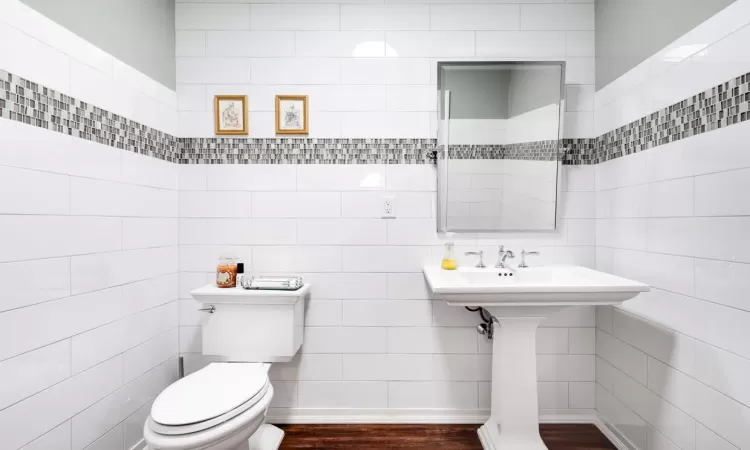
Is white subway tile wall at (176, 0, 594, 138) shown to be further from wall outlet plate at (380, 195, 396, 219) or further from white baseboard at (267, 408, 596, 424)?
white baseboard at (267, 408, 596, 424)

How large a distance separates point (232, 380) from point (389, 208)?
111 cm

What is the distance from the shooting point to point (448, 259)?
1.95 metres

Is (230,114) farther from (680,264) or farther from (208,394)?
(680,264)

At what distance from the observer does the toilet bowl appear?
122cm

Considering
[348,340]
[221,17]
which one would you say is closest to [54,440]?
[348,340]

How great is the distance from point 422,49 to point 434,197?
0.81 metres

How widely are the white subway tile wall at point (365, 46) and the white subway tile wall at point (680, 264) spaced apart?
0.52 m

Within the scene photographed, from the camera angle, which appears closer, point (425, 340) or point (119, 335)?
point (119, 335)

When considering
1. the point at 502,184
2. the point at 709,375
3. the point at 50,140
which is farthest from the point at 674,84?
the point at 50,140

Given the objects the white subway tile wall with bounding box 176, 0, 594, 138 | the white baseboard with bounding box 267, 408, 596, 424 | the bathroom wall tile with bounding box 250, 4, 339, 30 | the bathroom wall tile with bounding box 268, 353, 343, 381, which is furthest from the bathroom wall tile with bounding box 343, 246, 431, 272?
the bathroom wall tile with bounding box 250, 4, 339, 30

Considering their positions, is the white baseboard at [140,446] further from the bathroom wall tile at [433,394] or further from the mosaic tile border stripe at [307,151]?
the mosaic tile border stripe at [307,151]

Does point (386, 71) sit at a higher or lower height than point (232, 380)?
higher

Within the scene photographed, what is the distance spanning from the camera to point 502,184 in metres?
2.00

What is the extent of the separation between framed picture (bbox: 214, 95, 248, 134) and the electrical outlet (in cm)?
86
